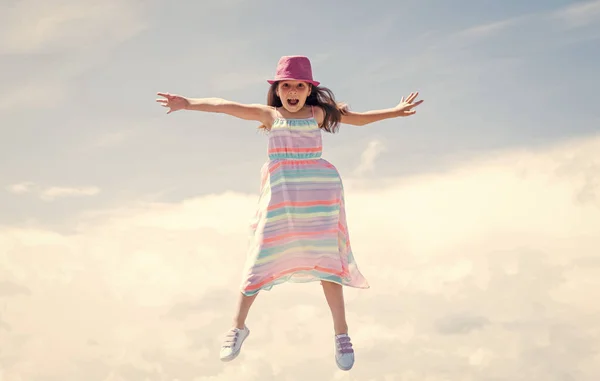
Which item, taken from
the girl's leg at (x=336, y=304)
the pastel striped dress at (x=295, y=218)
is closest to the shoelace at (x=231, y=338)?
the pastel striped dress at (x=295, y=218)

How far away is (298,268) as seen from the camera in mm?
8789

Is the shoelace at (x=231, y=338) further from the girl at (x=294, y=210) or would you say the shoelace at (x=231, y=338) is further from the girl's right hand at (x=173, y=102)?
the girl's right hand at (x=173, y=102)

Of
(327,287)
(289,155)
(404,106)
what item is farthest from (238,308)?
(404,106)

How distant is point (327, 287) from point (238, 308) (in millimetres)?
1066

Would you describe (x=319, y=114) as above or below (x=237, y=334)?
above

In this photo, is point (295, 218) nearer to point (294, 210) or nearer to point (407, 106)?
point (294, 210)

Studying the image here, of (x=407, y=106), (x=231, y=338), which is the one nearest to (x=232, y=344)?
(x=231, y=338)

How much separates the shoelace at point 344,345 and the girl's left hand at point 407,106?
290 centimetres

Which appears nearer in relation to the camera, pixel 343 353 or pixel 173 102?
pixel 173 102

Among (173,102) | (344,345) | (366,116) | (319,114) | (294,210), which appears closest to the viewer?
(173,102)

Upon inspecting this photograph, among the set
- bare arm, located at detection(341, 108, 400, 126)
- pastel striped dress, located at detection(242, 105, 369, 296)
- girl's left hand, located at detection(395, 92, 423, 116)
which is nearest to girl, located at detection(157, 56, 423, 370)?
pastel striped dress, located at detection(242, 105, 369, 296)

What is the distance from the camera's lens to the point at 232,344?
28.4ft

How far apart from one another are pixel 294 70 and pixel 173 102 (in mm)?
1444

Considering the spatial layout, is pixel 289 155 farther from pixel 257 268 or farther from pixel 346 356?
pixel 346 356
